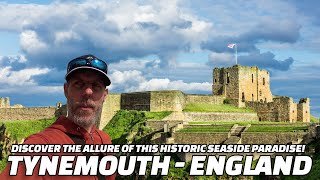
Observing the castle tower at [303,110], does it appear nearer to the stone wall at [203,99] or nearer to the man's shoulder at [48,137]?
the stone wall at [203,99]

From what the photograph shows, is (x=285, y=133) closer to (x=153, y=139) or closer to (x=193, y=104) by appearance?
(x=153, y=139)

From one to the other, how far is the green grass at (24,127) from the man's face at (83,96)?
1797 inches

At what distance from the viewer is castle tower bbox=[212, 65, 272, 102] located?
181ft

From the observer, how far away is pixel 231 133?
3612 cm

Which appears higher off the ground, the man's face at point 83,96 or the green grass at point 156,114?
the green grass at point 156,114

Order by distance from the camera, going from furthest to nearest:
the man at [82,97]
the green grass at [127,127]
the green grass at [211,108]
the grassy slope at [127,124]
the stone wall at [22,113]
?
1. the stone wall at [22,113]
2. the green grass at [211,108]
3. the grassy slope at [127,124]
4. the green grass at [127,127]
5. the man at [82,97]

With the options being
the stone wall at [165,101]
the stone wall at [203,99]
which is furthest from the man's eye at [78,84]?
the stone wall at [203,99]

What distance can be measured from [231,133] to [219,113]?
477 inches

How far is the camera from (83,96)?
14.6 feet

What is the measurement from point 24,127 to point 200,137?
833 inches

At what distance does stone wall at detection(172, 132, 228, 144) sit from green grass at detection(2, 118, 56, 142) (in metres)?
17.5

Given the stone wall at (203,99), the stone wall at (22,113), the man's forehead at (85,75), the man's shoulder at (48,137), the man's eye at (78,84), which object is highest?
the stone wall at (203,99)

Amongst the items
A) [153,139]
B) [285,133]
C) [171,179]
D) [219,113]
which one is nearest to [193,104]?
[219,113]

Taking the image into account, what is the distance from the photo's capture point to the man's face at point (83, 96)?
4.43 meters
